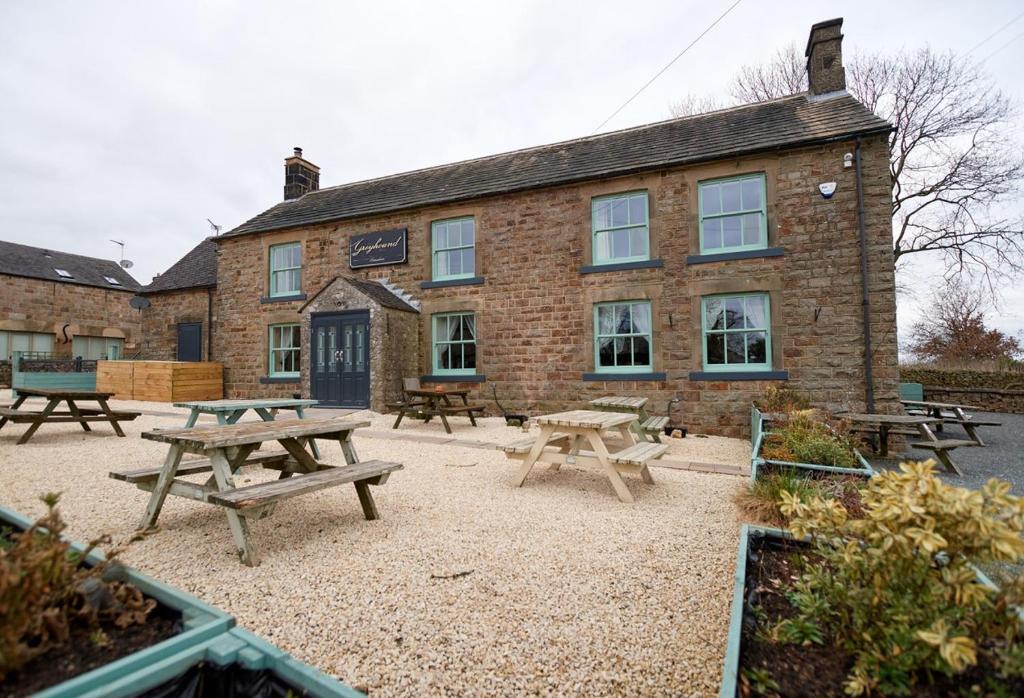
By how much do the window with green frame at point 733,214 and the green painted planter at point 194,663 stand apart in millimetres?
9478

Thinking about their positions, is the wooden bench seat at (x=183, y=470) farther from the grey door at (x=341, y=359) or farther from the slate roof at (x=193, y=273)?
the slate roof at (x=193, y=273)

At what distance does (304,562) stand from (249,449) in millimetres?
1471

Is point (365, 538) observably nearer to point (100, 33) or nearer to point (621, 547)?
point (621, 547)

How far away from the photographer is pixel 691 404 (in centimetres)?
891

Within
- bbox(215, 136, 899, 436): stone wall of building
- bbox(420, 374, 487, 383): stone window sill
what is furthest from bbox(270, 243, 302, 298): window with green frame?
bbox(420, 374, 487, 383): stone window sill

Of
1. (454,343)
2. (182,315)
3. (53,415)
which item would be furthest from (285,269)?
(53,415)

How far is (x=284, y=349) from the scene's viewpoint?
13.1 m

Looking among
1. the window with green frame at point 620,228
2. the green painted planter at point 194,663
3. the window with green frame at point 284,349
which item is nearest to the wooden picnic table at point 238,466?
the green painted planter at point 194,663

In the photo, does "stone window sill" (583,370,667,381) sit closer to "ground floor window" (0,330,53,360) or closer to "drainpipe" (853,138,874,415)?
"drainpipe" (853,138,874,415)

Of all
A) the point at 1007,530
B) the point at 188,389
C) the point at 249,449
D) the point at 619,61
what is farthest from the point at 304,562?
the point at 188,389

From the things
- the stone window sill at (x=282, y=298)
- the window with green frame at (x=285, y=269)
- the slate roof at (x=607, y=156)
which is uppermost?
the slate roof at (x=607, y=156)

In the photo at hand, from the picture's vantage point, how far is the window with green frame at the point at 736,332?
870 cm

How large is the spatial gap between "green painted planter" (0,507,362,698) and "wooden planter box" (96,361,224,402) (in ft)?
46.0

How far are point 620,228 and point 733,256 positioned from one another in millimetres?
2356
